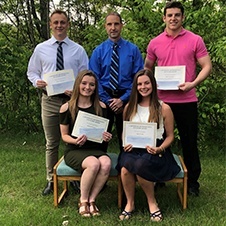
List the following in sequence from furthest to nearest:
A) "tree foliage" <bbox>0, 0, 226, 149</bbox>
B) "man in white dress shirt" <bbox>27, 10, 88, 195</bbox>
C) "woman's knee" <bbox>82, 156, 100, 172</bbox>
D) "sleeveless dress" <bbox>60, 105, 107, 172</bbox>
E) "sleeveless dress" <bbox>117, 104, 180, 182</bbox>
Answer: "tree foliage" <bbox>0, 0, 226, 149</bbox> → "man in white dress shirt" <bbox>27, 10, 88, 195</bbox> → "sleeveless dress" <bbox>60, 105, 107, 172</bbox> → "woman's knee" <bbox>82, 156, 100, 172</bbox> → "sleeveless dress" <bbox>117, 104, 180, 182</bbox>

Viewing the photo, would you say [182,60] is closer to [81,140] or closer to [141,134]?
[141,134]

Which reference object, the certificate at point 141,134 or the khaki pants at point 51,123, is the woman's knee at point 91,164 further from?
the khaki pants at point 51,123

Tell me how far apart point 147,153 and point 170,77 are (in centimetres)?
85

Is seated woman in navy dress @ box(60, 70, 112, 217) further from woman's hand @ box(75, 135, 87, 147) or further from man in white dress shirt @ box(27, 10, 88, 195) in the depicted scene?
man in white dress shirt @ box(27, 10, 88, 195)

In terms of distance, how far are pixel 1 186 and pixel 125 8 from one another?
3.43 metres

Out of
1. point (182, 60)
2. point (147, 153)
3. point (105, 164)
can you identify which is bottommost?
point (105, 164)

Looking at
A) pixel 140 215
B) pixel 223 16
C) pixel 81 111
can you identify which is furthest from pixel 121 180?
pixel 223 16

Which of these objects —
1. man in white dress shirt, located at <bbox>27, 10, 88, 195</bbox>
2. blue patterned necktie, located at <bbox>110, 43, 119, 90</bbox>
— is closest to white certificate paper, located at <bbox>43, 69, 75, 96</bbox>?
man in white dress shirt, located at <bbox>27, 10, 88, 195</bbox>

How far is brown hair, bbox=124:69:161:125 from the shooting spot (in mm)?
4215

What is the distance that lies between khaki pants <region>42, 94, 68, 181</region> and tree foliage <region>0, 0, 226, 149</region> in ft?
6.69

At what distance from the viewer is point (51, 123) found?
4789 millimetres

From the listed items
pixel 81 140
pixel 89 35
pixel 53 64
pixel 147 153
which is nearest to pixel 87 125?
pixel 81 140

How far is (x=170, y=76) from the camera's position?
437 centimetres

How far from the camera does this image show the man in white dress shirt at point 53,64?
4602 mm
